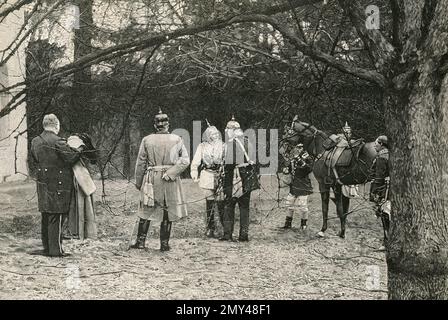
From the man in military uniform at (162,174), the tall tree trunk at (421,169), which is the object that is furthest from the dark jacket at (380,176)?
the man in military uniform at (162,174)

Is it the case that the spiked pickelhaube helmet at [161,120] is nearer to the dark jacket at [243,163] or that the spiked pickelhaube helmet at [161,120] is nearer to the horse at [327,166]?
the dark jacket at [243,163]

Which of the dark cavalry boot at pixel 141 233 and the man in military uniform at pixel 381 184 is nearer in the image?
the man in military uniform at pixel 381 184

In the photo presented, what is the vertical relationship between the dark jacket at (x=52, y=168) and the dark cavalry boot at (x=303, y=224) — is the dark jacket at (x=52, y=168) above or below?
above

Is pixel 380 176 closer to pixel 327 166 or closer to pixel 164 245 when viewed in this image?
pixel 327 166

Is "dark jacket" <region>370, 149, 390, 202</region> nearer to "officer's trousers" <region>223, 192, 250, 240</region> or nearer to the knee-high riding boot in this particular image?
"officer's trousers" <region>223, 192, 250, 240</region>

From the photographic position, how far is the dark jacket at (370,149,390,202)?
693cm

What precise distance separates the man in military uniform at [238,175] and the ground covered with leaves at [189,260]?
4.6 inches

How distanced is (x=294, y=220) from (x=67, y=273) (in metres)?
2.83

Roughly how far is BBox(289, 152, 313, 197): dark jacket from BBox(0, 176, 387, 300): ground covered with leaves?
408 mm

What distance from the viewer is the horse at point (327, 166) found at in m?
7.38

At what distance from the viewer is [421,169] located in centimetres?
467

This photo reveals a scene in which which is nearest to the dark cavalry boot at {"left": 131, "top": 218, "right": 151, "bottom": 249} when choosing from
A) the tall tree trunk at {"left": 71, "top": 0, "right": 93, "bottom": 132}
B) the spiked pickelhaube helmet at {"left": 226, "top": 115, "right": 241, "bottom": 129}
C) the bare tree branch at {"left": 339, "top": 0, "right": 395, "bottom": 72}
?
the tall tree trunk at {"left": 71, "top": 0, "right": 93, "bottom": 132}

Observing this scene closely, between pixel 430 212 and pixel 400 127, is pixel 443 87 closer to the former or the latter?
pixel 400 127
